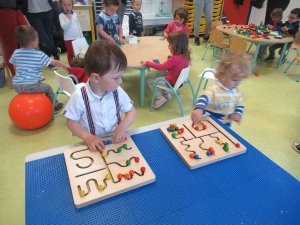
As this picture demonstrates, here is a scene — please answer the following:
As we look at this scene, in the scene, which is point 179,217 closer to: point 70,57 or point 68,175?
point 68,175

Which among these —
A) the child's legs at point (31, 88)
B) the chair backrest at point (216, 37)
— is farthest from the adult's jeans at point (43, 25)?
the chair backrest at point (216, 37)

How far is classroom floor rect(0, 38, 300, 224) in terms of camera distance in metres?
1.65

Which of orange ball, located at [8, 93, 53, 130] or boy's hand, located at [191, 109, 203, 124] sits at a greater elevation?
boy's hand, located at [191, 109, 203, 124]

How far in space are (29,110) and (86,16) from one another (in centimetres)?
298

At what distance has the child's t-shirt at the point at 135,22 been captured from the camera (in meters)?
3.66

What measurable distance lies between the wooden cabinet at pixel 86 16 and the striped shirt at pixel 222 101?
3.77 meters

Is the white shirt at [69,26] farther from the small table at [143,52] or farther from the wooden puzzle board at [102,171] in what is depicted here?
the wooden puzzle board at [102,171]

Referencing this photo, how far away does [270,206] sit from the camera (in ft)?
2.49

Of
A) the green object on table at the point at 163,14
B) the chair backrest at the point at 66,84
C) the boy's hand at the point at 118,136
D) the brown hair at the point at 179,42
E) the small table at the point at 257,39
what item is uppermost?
the green object on table at the point at 163,14

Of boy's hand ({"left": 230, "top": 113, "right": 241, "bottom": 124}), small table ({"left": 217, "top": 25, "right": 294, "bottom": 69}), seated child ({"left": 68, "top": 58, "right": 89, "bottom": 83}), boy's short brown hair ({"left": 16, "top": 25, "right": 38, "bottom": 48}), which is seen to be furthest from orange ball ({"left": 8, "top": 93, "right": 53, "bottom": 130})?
small table ({"left": 217, "top": 25, "right": 294, "bottom": 69})

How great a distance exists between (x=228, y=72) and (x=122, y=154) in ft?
2.67

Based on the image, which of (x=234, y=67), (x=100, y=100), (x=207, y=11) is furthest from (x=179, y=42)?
(x=207, y=11)

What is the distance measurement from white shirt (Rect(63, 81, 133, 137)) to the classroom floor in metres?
0.89

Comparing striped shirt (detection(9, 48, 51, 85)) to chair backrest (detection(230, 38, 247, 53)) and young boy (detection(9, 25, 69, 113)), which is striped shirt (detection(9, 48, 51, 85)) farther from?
chair backrest (detection(230, 38, 247, 53))
